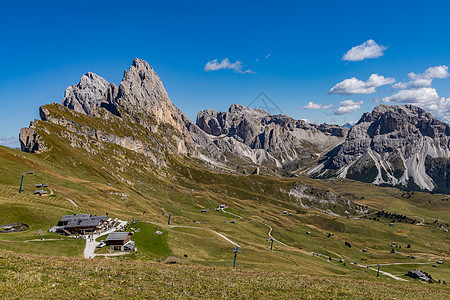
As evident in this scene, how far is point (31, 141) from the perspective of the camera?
176 m

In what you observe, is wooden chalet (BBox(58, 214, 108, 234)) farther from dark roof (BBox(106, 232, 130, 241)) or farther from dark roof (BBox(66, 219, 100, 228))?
dark roof (BBox(106, 232, 130, 241))

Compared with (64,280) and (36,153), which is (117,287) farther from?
(36,153)

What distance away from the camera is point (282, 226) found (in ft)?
575

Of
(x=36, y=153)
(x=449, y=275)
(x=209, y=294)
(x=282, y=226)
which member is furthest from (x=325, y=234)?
(x=36, y=153)

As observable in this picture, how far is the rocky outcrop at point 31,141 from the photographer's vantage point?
567 feet

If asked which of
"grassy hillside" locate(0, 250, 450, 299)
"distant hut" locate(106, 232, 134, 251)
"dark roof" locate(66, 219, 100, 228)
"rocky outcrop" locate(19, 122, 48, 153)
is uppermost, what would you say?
"rocky outcrop" locate(19, 122, 48, 153)

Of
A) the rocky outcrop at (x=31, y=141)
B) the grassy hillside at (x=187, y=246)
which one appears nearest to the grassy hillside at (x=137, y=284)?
the grassy hillside at (x=187, y=246)

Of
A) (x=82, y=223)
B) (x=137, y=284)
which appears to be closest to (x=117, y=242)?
(x=82, y=223)

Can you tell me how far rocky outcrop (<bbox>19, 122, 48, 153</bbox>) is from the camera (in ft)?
567

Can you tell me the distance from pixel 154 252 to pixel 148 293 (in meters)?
42.6

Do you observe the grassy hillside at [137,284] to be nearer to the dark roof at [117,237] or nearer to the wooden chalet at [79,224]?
the dark roof at [117,237]

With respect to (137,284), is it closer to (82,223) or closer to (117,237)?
(117,237)

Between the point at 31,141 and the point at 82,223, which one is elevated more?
the point at 31,141

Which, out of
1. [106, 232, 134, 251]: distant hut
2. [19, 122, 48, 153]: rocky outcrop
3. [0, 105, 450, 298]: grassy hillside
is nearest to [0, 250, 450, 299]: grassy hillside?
[0, 105, 450, 298]: grassy hillside
